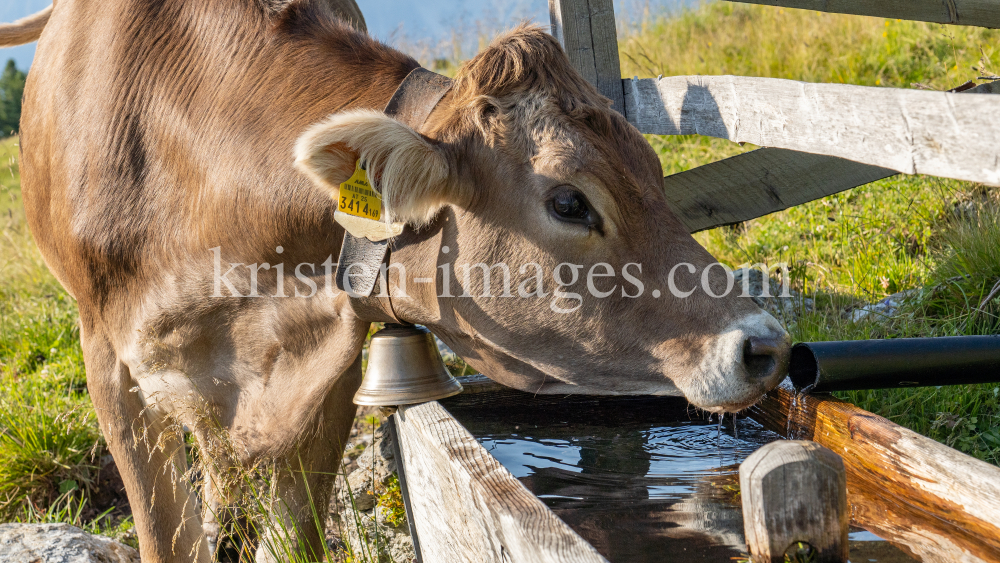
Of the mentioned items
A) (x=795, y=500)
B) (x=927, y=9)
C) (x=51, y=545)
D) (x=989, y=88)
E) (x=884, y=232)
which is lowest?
(x=51, y=545)

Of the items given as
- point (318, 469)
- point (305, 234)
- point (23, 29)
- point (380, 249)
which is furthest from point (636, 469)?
point (23, 29)

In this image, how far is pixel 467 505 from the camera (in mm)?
1786

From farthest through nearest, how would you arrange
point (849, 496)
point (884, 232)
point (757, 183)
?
point (884, 232) → point (757, 183) → point (849, 496)

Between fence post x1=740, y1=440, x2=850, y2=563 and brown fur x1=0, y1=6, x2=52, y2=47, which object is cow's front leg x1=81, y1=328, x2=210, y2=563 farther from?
fence post x1=740, y1=440, x2=850, y2=563

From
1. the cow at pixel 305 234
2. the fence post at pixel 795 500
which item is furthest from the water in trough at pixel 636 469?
the fence post at pixel 795 500

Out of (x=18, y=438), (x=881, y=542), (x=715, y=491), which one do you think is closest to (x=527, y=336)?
(x=715, y=491)

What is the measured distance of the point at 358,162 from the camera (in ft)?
7.43

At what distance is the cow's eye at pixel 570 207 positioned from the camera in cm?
228

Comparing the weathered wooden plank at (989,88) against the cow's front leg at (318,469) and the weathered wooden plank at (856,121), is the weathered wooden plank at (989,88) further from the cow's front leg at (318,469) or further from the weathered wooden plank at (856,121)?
the cow's front leg at (318,469)

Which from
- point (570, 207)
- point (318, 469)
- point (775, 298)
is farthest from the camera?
point (775, 298)

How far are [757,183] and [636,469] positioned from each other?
1464mm

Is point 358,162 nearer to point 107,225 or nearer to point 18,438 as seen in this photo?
point 107,225

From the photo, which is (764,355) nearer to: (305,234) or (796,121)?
(796,121)

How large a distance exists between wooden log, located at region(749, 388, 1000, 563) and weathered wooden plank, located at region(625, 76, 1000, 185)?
644 mm
